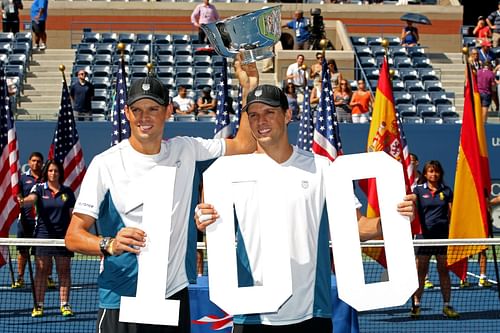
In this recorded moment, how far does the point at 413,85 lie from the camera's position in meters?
23.5

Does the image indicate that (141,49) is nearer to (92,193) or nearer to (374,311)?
(374,311)

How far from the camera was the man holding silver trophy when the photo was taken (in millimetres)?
5746

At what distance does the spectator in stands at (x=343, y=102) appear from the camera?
63.4 feet

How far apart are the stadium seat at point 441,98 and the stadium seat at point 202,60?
15.8ft

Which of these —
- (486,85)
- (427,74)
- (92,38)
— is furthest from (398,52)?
(92,38)

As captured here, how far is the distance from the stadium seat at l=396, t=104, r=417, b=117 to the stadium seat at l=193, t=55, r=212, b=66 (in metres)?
4.61

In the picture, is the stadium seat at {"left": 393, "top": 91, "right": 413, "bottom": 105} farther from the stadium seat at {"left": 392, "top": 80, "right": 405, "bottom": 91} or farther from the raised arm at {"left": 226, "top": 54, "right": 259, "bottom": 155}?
the raised arm at {"left": 226, "top": 54, "right": 259, "bottom": 155}

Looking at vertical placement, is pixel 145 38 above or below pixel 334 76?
above

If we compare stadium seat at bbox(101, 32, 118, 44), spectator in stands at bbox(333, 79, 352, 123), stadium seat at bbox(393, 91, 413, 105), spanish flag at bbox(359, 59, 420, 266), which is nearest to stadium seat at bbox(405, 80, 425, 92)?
stadium seat at bbox(393, 91, 413, 105)

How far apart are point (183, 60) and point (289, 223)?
18.9m

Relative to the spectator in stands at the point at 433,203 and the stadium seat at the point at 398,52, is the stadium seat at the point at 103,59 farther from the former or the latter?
the spectator in stands at the point at 433,203

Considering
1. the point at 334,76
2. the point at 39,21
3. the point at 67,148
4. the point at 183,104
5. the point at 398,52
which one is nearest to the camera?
the point at 67,148

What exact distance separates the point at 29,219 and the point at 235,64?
7.78 meters

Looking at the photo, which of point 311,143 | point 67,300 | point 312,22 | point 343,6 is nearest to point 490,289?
point 311,143
